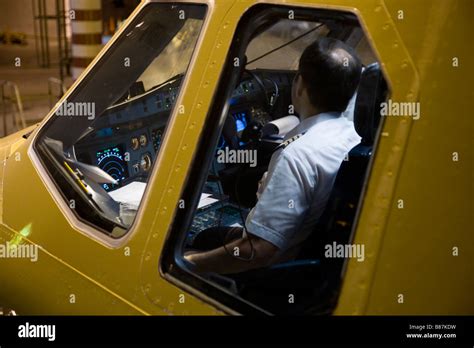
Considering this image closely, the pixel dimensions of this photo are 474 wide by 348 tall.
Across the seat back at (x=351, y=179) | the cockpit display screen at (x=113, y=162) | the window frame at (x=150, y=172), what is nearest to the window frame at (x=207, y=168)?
the window frame at (x=150, y=172)

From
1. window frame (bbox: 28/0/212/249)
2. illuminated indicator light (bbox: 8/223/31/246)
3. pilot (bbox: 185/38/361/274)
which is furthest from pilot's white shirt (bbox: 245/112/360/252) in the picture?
illuminated indicator light (bbox: 8/223/31/246)

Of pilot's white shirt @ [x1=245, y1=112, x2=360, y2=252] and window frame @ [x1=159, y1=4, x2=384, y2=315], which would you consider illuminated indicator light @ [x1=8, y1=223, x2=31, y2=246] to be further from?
pilot's white shirt @ [x1=245, y1=112, x2=360, y2=252]

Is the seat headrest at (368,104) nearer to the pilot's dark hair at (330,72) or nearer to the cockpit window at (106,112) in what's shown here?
the pilot's dark hair at (330,72)

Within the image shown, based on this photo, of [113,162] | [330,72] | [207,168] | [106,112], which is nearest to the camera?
Result: [207,168]

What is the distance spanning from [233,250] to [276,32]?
1.07 m

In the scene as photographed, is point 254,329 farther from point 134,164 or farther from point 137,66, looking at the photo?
point 134,164

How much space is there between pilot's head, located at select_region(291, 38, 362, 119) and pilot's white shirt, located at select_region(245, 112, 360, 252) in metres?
0.09

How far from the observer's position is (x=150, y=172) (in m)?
2.12

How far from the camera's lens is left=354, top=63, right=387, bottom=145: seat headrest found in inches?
87.9

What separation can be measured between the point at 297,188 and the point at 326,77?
43cm

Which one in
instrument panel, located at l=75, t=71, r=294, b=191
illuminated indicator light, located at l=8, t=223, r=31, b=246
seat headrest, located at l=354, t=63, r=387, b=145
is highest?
seat headrest, located at l=354, t=63, r=387, b=145

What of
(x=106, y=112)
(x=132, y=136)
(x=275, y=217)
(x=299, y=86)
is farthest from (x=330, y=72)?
(x=132, y=136)

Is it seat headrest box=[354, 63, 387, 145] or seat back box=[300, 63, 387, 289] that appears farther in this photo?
seat headrest box=[354, 63, 387, 145]

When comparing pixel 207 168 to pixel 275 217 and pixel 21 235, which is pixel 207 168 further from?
pixel 21 235
